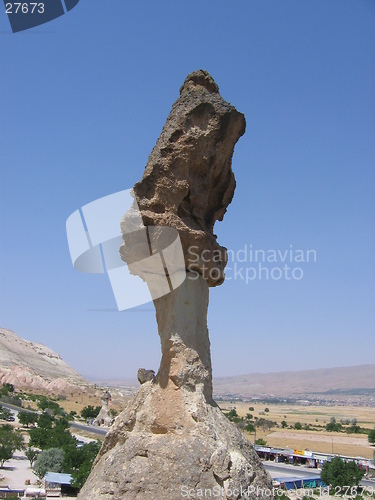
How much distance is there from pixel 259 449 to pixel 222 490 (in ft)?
141

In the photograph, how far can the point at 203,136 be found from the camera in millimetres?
8719

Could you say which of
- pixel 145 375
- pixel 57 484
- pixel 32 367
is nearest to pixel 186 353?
pixel 145 375

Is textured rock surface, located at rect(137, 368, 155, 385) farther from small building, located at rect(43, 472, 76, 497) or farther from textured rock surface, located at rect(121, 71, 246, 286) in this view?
small building, located at rect(43, 472, 76, 497)

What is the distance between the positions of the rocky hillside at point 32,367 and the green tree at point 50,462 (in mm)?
76753

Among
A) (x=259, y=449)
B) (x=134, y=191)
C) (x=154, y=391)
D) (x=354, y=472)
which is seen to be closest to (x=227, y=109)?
(x=134, y=191)

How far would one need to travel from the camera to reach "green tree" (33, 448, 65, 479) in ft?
106

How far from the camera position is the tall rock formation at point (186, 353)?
709 centimetres

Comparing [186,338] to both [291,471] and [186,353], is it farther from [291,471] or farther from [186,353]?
[291,471]

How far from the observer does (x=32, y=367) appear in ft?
428

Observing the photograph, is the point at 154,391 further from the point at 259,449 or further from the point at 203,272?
the point at 259,449

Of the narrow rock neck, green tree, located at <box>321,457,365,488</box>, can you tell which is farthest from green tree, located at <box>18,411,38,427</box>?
Answer: the narrow rock neck

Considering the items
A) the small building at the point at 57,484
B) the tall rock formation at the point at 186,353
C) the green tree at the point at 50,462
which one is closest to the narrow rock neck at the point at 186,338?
the tall rock formation at the point at 186,353

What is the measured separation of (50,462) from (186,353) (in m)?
29.3

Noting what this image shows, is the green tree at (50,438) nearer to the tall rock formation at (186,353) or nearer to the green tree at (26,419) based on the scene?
the green tree at (26,419)
